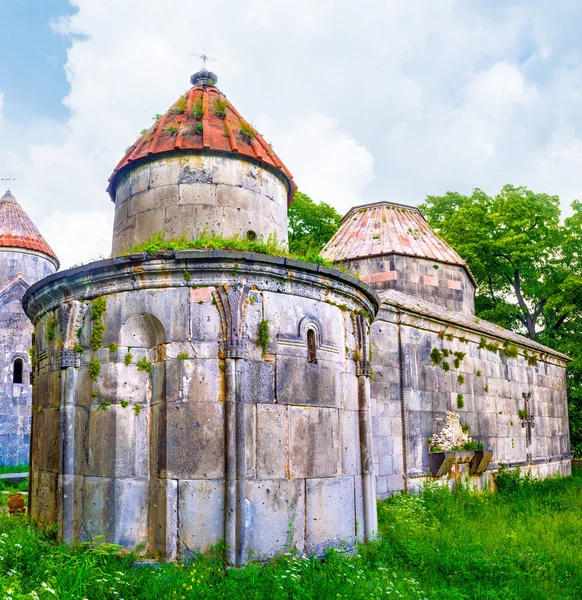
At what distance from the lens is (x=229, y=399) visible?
6.31 metres

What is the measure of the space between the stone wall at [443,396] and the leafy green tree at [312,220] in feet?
32.4

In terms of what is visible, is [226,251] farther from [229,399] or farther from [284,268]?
[229,399]

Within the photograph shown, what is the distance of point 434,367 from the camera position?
40.4 ft

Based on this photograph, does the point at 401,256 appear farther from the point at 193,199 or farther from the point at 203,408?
the point at 203,408

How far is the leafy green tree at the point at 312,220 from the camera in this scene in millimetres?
24375

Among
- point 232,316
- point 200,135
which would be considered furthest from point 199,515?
point 200,135

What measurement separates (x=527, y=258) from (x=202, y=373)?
21.0 m

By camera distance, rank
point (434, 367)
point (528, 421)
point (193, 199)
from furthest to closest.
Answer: point (528, 421), point (434, 367), point (193, 199)

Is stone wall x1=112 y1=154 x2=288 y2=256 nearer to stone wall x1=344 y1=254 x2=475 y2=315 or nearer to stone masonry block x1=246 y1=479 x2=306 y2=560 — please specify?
stone masonry block x1=246 y1=479 x2=306 y2=560

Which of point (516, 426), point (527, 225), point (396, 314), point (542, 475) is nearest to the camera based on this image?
point (396, 314)

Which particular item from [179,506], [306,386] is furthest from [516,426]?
[179,506]

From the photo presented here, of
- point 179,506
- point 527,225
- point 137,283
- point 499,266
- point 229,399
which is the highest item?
point 527,225

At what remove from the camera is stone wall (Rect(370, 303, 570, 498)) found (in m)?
10.9

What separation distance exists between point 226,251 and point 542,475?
14.0 meters
